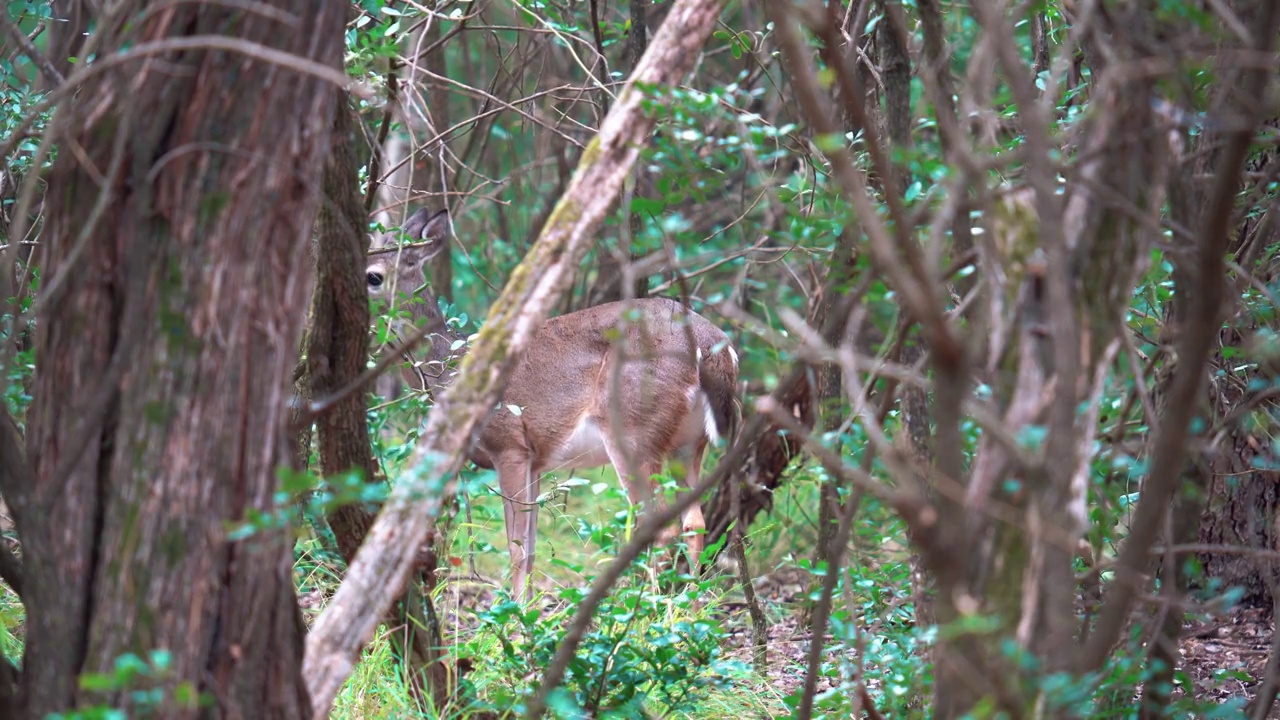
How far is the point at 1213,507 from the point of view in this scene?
5.56m

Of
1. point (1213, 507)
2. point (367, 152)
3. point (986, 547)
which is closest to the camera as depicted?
point (986, 547)

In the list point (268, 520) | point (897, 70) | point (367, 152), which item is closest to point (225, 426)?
point (268, 520)

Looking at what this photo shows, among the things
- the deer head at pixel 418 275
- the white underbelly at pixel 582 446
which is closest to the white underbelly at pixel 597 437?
the white underbelly at pixel 582 446

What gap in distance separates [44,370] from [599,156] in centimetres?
123

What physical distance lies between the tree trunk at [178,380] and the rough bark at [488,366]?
0.14m

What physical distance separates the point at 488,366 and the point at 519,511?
4647 mm

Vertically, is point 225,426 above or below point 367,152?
below

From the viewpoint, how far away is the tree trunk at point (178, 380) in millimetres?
2379

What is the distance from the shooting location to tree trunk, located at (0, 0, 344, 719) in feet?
7.80

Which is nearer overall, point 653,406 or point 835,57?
point 835,57

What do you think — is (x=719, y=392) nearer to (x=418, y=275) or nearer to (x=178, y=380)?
(x=418, y=275)

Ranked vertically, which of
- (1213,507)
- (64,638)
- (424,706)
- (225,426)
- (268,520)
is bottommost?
(424,706)

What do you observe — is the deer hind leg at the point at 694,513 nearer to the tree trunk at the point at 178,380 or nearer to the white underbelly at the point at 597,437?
the white underbelly at the point at 597,437

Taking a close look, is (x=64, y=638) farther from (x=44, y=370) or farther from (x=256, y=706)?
(x=44, y=370)
